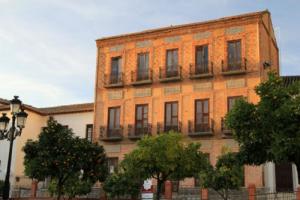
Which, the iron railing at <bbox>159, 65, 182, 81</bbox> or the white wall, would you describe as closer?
the iron railing at <bbox>159, 65, 182, 81</bbox>

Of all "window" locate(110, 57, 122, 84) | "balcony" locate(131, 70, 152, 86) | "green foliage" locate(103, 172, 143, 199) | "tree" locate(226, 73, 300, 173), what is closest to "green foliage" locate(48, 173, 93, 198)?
"green foliage" locate(103, 172, 143, 199)

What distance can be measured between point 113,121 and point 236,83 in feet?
27.1

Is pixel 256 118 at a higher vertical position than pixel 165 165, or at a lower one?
higher

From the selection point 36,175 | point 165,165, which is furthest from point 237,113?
point 36,175

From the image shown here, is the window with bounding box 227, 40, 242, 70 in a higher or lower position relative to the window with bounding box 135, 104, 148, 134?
higher

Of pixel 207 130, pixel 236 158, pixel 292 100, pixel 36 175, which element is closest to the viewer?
pixel 292 100

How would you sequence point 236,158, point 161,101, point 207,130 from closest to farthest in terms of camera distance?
point 236,158
point 207,130
point 161,101

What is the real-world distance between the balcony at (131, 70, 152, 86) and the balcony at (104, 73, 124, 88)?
81 cm

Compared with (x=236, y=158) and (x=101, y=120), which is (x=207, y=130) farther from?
(x=236, y=158)

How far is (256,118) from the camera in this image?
1596cm

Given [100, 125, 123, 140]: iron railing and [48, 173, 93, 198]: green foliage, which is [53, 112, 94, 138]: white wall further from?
[48, 173, 93, 198]: green foliage

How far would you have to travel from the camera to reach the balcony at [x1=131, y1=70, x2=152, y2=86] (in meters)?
29.7

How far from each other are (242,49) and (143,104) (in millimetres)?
6915

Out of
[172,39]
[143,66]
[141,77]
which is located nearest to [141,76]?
[141,77]
